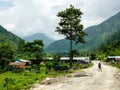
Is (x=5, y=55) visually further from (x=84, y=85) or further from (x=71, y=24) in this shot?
(x=84, y=85)

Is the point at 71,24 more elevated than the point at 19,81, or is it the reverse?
the point at 71,24

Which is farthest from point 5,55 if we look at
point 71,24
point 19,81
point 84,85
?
point 84,85

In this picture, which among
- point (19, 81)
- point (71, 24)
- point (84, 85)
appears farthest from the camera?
point (71, 24)

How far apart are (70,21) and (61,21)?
101 inches

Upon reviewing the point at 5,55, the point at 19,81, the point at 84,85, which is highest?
the point at 5,55

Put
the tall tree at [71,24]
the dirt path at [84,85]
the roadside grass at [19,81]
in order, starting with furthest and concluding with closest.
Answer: the tall tree at [71,24]
the roadside grass at [19,81]
the dirt path at [84,85]

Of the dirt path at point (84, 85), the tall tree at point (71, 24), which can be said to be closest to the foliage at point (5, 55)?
the tall tree at point (71, 24)

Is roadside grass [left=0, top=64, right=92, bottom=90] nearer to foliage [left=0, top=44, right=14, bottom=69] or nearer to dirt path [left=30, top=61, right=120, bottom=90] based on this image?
dirt path [left=30, top=61, right=120, bottom=90]

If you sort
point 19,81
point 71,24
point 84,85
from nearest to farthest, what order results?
point 84,85 < point 19,81 < point 71,24

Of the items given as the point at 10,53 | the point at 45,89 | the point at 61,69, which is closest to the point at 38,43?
the point at 10,53

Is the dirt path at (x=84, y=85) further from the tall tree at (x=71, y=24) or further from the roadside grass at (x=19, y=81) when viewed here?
the tall tree at (x=71, y=24)

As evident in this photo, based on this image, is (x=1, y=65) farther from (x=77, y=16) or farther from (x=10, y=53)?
(x=77, y=16)

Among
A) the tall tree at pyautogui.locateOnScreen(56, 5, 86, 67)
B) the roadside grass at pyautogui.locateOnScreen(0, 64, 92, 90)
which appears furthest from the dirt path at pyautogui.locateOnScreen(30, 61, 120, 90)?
the tall tree at pyautogui.locateOnScreen(56, 5, 86, 67)

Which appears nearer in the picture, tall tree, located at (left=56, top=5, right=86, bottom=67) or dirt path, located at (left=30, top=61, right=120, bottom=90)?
dirt path, located at (left=30, top=61, right=120, bottom=90)
